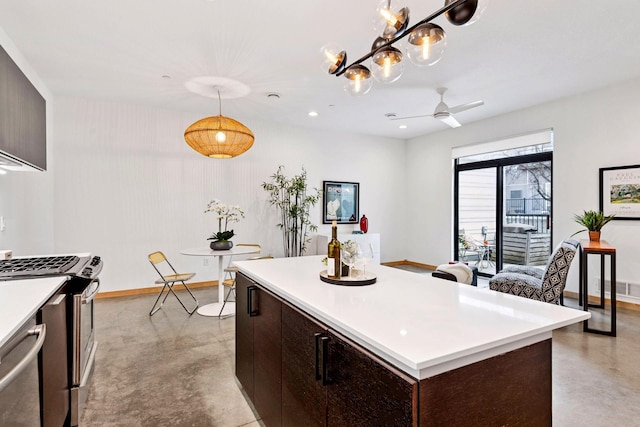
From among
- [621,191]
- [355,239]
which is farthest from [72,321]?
[621,191]

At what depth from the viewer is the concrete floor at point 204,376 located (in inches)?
81.5

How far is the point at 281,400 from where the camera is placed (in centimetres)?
159

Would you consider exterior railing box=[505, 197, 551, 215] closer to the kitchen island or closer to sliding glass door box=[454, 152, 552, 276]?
sliding glass door box=[454, 152, 552, 276]

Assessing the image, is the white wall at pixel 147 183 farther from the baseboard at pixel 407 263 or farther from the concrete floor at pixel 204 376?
the baseboard at pixel 407 263

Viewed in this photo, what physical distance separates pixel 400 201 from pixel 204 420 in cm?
605

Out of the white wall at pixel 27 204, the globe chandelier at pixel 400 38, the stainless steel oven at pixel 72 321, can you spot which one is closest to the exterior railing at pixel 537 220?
the globe chandelier at pixel 400 38

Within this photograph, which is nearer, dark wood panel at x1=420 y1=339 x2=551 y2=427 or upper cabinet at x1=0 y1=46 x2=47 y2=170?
dark wood panel at x1=420 y1=339 x2=551 y2=427

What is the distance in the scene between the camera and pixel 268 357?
1747 millimetres

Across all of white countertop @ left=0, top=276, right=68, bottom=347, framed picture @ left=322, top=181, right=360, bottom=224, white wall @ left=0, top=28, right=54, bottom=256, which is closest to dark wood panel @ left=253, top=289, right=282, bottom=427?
white countertop @ left=0, top=276, right=68, bottom=347

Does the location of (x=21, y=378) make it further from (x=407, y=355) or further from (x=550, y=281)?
(x=550, y=281)

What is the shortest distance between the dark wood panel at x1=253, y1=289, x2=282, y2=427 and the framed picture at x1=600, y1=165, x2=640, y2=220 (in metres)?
4.63

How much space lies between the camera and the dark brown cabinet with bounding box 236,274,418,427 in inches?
38.1

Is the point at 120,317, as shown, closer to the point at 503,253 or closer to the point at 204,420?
the point at 204,420

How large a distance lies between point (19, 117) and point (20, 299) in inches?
51.8
